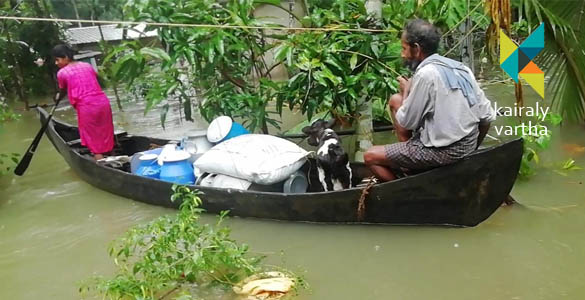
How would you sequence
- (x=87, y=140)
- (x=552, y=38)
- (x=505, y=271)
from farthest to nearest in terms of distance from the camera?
(x=87, y=140), (x=552, y=38), (x=505, y=271)

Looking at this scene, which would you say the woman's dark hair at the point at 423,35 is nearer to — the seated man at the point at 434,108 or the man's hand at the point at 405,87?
the seated man at the point at 434,108

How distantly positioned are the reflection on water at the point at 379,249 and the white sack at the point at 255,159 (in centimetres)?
38

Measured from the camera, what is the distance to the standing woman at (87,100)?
536cm

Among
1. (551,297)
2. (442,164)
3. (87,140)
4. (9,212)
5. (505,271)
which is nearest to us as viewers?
(551,297)

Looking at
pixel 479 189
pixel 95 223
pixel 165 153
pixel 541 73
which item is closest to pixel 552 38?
pixel 541 73

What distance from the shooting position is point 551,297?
2.99 metres

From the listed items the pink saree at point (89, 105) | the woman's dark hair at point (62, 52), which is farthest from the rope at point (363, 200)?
the woman's dark hair at point (62, 52)

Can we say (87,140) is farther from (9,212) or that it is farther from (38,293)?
(38,293)

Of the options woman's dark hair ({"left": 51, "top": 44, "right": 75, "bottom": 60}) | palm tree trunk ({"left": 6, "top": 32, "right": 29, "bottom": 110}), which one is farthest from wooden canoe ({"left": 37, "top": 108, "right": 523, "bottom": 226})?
palm tree trunk ({"left": 6, "top": 32, "right": 29, "bottom": 110})

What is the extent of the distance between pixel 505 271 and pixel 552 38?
2.24 metres

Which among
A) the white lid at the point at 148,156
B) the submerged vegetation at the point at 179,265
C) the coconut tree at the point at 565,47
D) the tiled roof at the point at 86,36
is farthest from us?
the tiled roof at the point at 86,36

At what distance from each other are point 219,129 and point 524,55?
105 inches

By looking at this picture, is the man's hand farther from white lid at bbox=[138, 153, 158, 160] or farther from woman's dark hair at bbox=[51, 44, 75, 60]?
woman's dark hair at bbox=[51, 44, 75, 60]

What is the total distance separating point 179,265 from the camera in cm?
312
